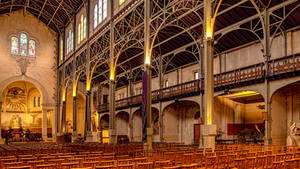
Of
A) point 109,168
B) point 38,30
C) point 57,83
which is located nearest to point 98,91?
point 57,83

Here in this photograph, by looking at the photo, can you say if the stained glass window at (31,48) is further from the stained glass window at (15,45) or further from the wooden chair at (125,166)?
the wooden chair at (125,166)

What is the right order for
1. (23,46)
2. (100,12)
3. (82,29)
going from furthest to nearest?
(23,46)
(82,29)
(100,12)

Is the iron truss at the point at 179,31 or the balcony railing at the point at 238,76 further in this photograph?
the iron truss at the point at 179,31

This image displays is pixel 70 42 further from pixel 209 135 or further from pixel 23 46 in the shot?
pixel 209 135

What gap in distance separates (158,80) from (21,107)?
83.6ft

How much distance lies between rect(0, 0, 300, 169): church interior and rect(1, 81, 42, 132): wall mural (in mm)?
152

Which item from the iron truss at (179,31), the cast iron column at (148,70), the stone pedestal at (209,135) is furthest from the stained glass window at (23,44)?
the stone pedestal at (209,135)

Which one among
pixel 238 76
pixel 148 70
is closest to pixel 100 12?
pixel 148 70

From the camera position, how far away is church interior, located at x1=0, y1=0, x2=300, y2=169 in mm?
13258

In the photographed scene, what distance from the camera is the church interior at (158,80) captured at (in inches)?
522

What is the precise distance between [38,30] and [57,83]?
7.94 meters

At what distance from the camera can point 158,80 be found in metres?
31.9

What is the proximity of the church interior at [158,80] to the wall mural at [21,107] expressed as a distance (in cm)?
15

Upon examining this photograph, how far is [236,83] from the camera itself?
62.0 feet
